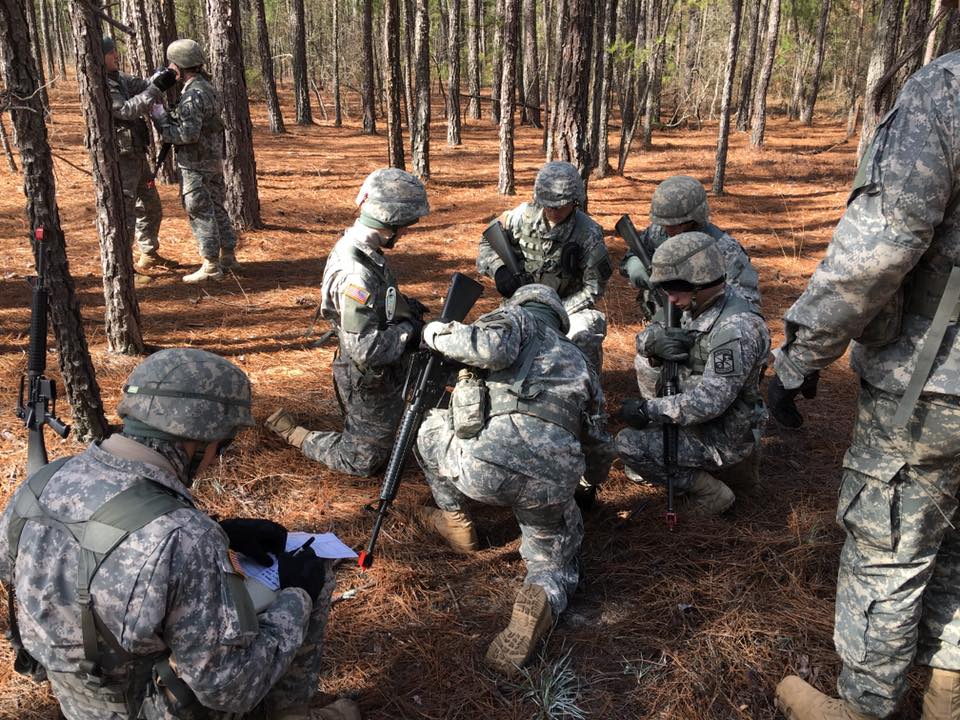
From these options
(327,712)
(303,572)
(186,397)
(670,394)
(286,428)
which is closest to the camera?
(186,397)

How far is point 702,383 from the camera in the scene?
4078 millimetres

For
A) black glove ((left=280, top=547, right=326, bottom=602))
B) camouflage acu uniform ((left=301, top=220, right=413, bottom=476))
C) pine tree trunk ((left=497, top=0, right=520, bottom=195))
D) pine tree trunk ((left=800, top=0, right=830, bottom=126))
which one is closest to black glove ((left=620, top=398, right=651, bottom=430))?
camouflage acu uniform ((left=301, top=220, right=413, bottom=476))

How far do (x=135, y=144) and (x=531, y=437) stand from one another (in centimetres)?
598

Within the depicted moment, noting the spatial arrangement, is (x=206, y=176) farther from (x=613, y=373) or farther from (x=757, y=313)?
(x=757, y=313)

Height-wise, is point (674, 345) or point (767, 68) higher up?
point (767, 68)

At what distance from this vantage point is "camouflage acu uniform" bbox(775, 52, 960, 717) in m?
2.23

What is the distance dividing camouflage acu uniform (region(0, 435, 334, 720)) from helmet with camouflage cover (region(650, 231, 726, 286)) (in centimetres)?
285

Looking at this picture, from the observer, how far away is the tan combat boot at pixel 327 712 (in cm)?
253

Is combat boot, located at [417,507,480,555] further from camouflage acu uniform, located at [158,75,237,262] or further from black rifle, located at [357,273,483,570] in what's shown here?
camouflage acu uniform, located at [158,75,237,262]

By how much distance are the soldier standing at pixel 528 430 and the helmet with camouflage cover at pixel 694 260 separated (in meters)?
0.86

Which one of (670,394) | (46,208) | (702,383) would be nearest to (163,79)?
(46,208)

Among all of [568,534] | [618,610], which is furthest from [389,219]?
[618,610]

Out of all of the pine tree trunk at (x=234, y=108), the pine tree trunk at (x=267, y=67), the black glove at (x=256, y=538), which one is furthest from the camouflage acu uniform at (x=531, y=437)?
the pine tree trunk at (x=267, y=67)

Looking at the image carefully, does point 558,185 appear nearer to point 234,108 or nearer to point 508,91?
point 234,108
